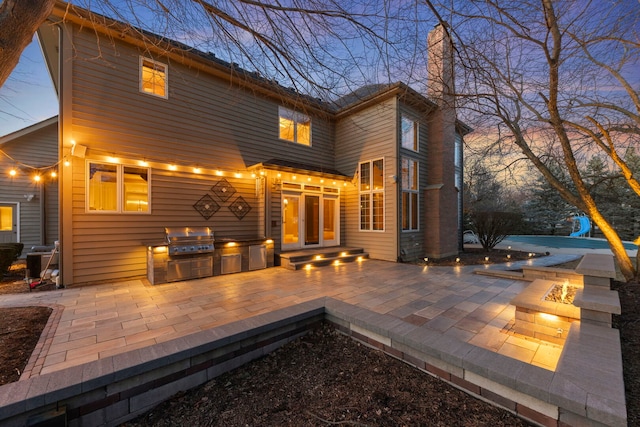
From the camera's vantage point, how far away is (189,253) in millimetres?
5680

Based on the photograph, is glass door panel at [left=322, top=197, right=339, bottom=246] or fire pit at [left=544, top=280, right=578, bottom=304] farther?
glass door panel at [left=322, top=197, right=339, bottom=246]

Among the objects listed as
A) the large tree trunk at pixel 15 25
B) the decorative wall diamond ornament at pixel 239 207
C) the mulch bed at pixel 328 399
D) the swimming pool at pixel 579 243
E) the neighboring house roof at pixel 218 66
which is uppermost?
the neighboring house roof at pixel 218 66

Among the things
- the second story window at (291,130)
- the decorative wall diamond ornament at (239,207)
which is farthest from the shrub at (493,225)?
the decorative wall diamond ornament at (239,207)

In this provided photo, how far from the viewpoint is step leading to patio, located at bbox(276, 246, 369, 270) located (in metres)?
6.88

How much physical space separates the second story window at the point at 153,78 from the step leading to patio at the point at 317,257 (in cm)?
510

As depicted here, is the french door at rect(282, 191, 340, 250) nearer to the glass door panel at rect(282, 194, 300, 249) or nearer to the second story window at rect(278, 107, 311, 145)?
the glass door panel at rect(282, 194, 300, 249)

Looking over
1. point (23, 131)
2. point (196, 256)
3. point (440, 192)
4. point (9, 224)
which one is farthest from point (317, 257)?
point (9, 224)

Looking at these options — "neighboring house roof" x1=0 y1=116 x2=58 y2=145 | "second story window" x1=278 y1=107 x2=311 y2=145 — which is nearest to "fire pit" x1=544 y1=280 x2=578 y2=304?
"second story window" x1=278 y1=107 x2=311 y2=145

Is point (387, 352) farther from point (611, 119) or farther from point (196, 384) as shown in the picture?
point (611, 119)

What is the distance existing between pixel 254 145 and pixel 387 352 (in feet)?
22.2

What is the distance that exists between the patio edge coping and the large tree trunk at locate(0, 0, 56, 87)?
2312mm

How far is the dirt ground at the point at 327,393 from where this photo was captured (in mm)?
1761

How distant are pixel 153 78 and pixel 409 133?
7394 mm

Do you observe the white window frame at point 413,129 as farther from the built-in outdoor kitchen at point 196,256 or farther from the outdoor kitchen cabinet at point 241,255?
the built-in outdoor kitchen at point 196,256
